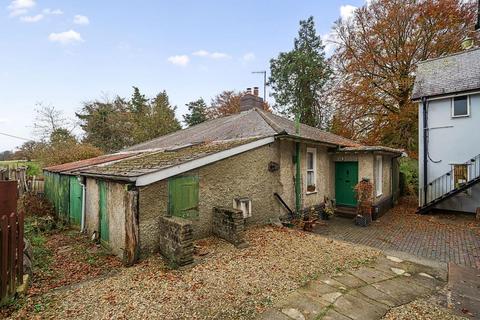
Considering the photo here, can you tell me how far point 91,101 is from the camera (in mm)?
28500

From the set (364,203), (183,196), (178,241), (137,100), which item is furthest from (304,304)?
(137,100)

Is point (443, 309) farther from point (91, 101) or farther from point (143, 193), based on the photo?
point (91, 101)

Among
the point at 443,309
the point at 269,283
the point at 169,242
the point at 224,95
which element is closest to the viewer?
the point at 443,309

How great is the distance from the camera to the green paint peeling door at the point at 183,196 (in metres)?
5.95

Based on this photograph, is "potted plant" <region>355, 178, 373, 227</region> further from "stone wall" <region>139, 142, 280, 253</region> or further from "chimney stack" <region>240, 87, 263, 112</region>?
"chimney stack" <region>240, 87, 263, 112</region>

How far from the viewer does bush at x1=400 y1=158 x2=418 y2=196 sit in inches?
652

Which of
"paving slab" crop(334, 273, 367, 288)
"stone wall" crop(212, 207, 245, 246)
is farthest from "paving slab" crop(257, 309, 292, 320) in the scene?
"stone wall" crop(212, 207, 245, 246)

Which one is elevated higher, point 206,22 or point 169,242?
point 206,22

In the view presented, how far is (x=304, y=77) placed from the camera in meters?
Answer: 24.7

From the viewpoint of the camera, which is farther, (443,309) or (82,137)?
(82,137)

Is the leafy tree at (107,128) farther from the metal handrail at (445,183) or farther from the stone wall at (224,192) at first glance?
the metal handrail at (445,183)

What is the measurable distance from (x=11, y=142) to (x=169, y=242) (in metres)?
35.4

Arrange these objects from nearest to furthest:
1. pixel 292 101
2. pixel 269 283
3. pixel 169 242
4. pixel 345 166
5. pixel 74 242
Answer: pixel 269 283, pixel 169 242, pixel 74 242, pixel 345 166, pixel 292 101

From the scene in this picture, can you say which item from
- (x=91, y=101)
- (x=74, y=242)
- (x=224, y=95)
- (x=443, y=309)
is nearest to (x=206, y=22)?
(x=74, y=242)
